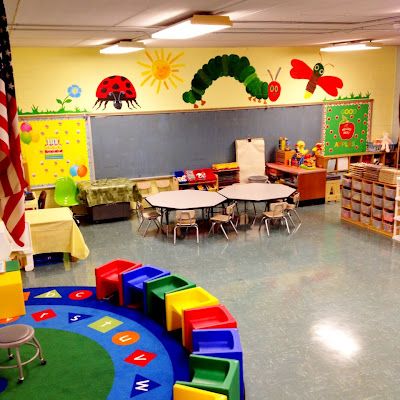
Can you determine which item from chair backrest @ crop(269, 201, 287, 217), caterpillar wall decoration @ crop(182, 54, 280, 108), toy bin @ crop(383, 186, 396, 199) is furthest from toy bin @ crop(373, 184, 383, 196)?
caterpillar wall decoration @ crop(182, 54, 280, 108)

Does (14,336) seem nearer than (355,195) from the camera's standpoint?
Yes

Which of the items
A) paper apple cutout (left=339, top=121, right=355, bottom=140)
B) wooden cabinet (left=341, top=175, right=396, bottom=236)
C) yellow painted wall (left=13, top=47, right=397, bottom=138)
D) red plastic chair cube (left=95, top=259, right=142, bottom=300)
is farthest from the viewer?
paper apple cutout (left=339, top=121, right=355, bottom=140)

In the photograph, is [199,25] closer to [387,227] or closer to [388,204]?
[388,204]

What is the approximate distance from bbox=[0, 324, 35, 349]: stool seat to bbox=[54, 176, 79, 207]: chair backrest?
5.69 metres

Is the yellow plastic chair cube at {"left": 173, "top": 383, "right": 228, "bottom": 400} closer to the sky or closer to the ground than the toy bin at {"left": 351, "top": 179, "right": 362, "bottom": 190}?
closer to the ground

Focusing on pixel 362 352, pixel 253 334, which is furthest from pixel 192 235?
pixel 362 352

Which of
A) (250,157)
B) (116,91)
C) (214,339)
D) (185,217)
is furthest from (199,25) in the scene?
(250,157)

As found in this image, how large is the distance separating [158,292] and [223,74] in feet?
23.2

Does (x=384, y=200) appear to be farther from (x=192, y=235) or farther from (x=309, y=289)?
(x=192, y=235)

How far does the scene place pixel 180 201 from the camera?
9.32 metres

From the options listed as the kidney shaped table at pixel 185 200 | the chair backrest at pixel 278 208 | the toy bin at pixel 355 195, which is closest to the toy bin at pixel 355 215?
the toy bin at pixel 355 195

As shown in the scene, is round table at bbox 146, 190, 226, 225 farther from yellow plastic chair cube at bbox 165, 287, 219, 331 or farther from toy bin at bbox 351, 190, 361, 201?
yellow plastic chair cube at bbox 165, 287, 219, 331

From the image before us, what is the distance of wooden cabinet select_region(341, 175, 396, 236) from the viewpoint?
893 centimetres

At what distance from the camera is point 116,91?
34.7ft
